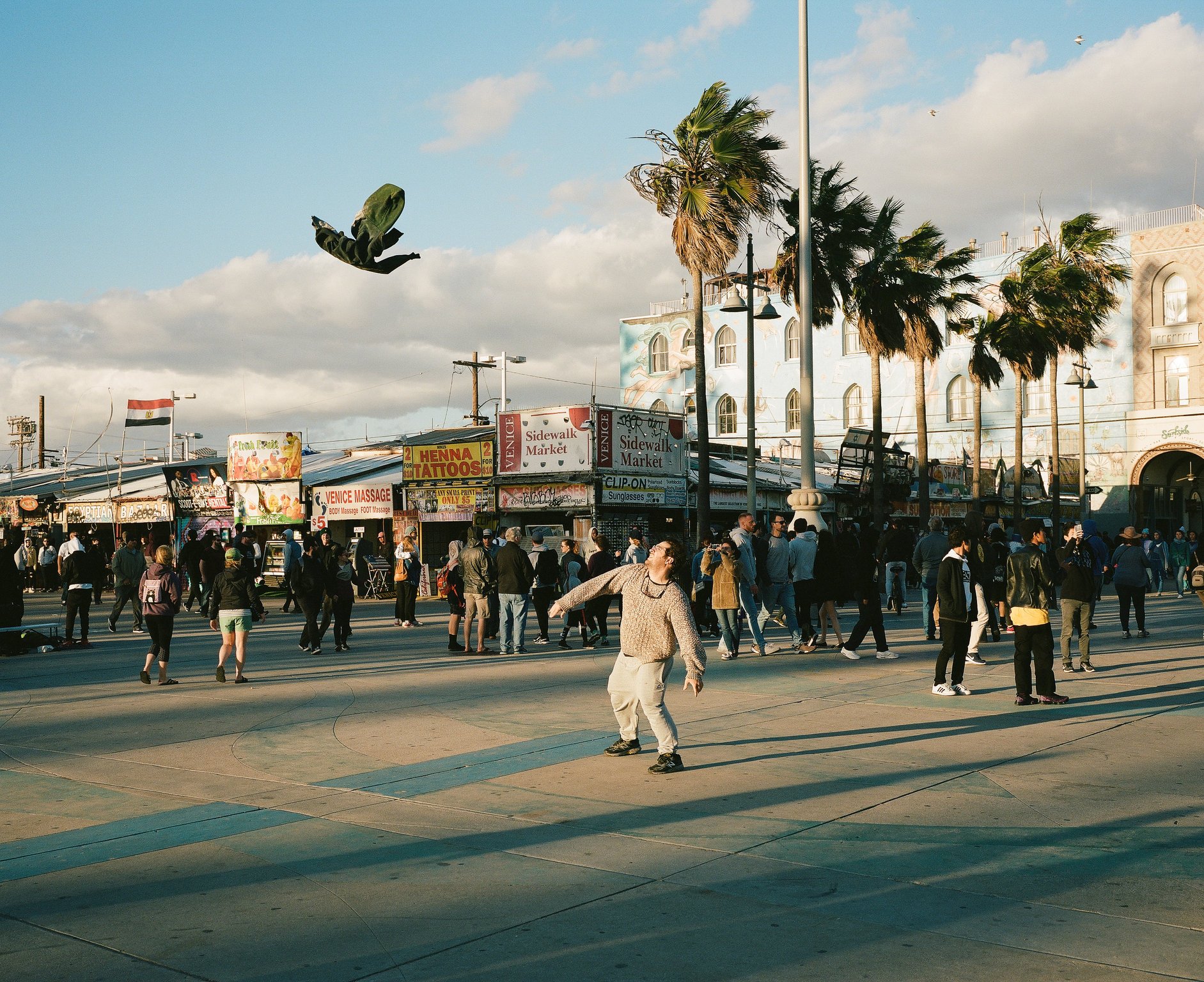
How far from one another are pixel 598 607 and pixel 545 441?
11408 mm

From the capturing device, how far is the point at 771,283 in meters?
32.0

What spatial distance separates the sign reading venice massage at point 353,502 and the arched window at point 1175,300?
3602 centimetres

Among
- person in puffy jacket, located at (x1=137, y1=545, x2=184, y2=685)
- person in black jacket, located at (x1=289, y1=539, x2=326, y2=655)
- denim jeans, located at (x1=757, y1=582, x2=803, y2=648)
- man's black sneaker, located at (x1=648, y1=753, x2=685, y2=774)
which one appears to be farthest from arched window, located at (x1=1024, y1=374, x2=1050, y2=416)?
man's black sneaker, located at (x1=648, y1=753, x2=685, y2=774)

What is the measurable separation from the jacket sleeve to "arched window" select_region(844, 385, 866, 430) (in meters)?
50.9

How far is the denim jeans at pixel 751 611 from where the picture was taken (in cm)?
1479

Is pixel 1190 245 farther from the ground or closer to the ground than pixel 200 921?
farther from the ground

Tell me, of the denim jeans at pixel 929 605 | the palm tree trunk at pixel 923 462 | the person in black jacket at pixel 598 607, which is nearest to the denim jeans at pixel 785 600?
the denim jeans at pixel 929 605

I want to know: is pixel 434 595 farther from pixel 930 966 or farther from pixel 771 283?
pixel 930 966

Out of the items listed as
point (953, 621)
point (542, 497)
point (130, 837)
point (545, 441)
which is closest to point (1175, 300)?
point (545, 441)

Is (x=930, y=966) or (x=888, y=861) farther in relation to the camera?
(x=888, y=861)

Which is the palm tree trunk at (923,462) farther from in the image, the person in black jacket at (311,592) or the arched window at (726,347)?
the arched window at (726,347)

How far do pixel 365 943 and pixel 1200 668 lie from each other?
1179 centimetres

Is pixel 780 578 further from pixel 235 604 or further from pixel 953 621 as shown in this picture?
pixel 235 604

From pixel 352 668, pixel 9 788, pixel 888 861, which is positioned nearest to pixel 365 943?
pixel 888 861
